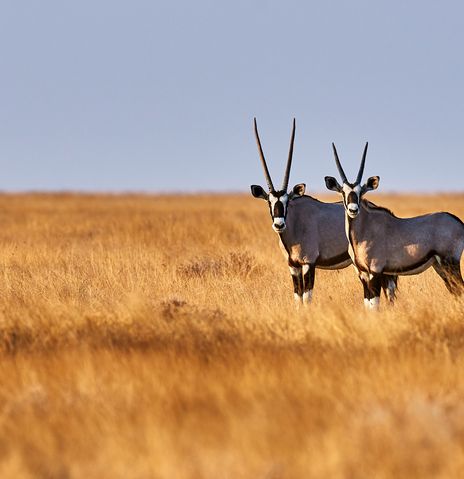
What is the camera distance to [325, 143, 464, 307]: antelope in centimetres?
1079

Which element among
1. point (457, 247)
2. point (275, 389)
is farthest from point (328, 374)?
point (457, 247)

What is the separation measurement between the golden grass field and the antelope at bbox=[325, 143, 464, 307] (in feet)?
→ 1.56

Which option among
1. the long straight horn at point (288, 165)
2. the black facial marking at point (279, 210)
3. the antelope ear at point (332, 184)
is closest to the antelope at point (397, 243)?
the antelope ear at point (332, 184)

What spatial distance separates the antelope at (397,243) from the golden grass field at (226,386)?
48 centimetres

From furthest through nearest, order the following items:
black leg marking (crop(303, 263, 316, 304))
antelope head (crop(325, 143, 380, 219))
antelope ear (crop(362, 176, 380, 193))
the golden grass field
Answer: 1. black leg marking (crop(303, 263, 316, 304))
2. antelope ear (crop(362, 176, 380, 193))
3. antelope head (crop(325, 143, 380, 219))
4. the golden grass field

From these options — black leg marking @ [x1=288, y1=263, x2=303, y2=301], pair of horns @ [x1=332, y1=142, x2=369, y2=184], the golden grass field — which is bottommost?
the golden grass field

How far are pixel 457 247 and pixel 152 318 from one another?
3556 millimetres

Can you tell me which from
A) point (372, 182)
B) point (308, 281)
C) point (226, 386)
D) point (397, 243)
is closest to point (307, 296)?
point (308, 281)

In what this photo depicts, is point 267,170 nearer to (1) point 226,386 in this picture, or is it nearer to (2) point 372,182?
(2) point 372,182

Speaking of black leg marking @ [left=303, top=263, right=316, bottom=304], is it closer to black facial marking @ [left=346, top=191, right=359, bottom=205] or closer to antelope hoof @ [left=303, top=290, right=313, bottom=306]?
antelope hoof @ [left=303, top=290, right=313, bottom=306]

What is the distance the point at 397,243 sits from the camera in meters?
10.8

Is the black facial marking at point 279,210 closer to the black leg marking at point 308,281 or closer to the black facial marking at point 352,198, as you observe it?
the black leg marking at point 308,281

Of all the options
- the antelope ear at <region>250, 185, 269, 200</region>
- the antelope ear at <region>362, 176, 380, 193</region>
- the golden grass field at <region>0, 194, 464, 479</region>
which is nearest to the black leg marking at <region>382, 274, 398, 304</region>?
the golden grass field at <region>0, 194, 464, 479</region>

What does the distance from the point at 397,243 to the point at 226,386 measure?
15.0 ft
